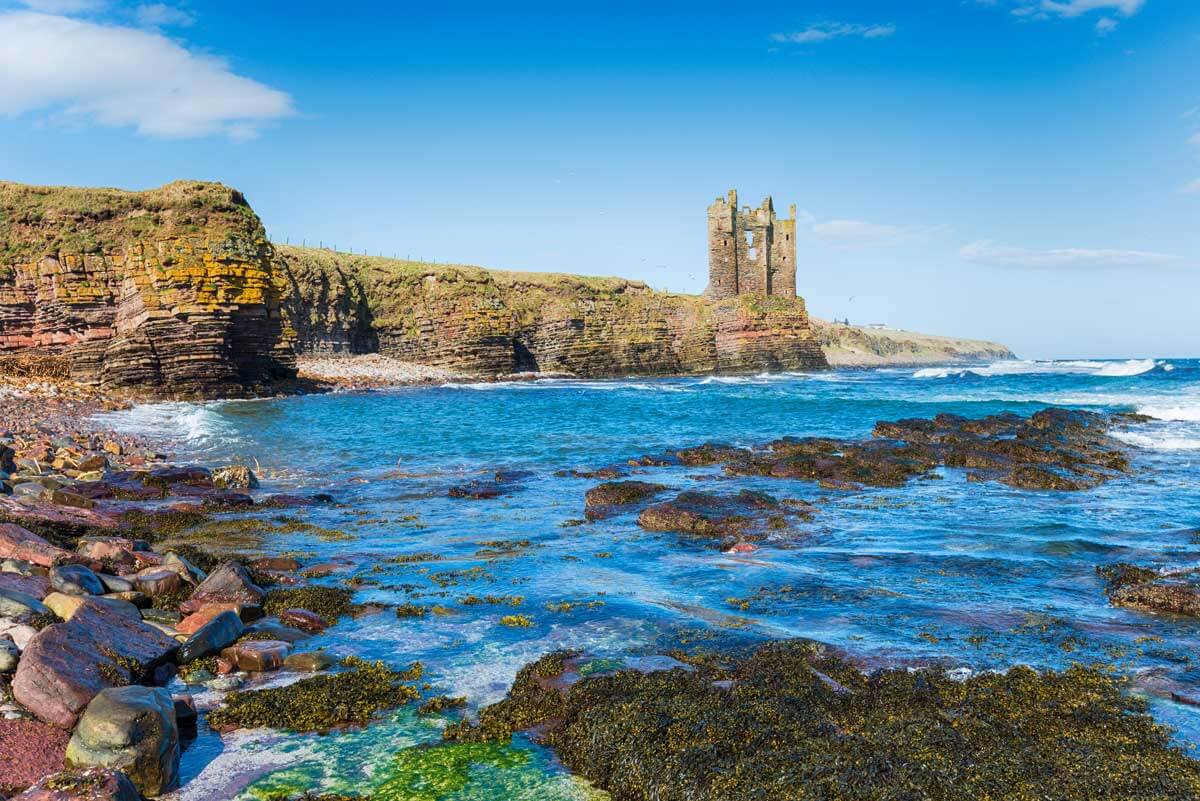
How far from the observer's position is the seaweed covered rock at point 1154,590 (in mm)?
7945

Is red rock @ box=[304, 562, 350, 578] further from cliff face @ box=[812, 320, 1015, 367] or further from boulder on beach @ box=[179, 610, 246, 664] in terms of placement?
cliff face @ box=[812, 320, 1015, 367]

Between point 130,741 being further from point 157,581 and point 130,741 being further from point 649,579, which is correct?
point 649,579

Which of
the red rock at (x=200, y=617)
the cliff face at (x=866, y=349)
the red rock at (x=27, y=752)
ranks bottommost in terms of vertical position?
the red rock at (x=200, y=617)

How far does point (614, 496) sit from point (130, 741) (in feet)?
35.2

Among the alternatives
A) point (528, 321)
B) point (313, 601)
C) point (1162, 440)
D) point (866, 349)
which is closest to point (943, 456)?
point (1162, 440)

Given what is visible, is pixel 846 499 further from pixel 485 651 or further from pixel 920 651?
pixel 485 651

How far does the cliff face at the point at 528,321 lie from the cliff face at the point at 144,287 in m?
21.5

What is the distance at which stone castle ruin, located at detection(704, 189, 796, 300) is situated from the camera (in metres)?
82.6

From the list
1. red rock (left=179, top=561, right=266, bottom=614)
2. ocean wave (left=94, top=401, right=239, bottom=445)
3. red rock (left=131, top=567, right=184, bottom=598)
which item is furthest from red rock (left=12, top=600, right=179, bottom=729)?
ocean wave (left=94, top=401, right=239, bottom=445)

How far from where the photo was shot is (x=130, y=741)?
4520 mm

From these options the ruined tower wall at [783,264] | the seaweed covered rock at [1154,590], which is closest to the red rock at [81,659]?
the seaweed covered rock at [1154,590]

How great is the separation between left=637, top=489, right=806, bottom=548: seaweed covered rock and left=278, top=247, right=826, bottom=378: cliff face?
178 ft

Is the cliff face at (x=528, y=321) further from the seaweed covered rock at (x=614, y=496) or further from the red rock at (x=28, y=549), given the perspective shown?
the red rock at (x=28, y=549)

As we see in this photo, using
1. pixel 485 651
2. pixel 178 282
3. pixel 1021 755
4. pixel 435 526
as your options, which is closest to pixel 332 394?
pixel 178 282
